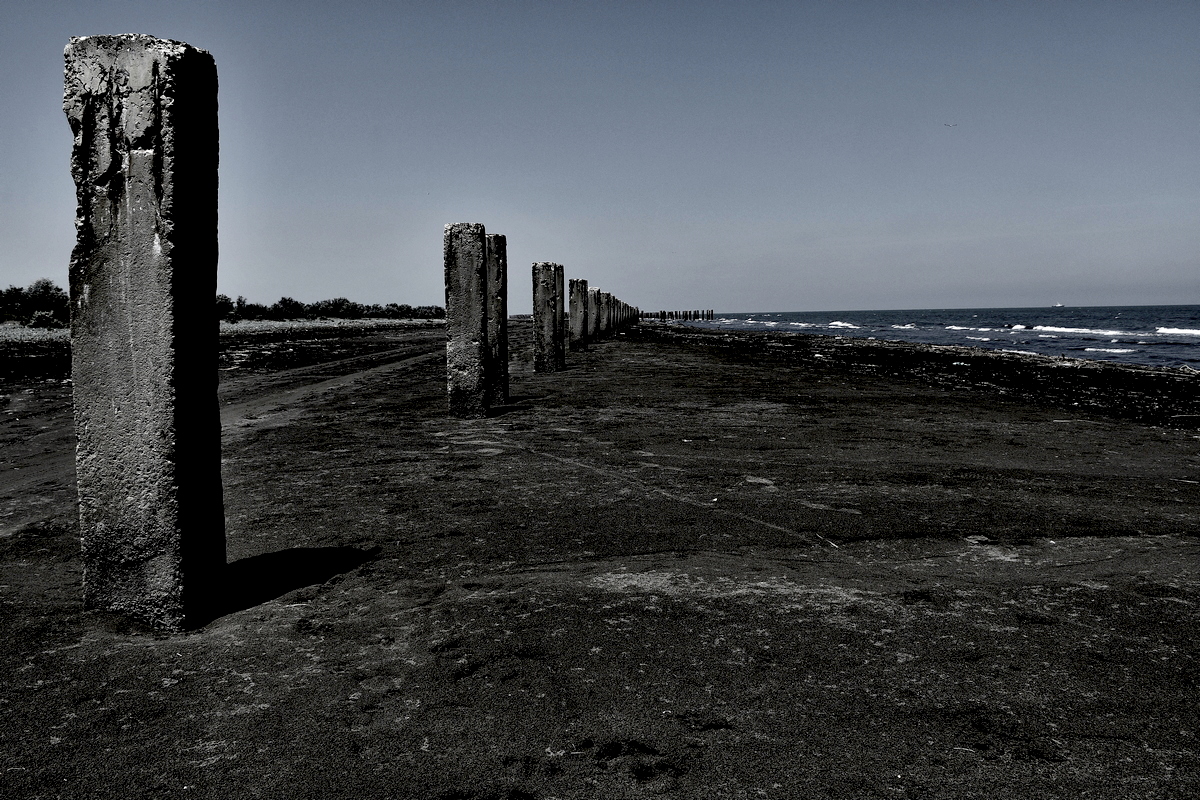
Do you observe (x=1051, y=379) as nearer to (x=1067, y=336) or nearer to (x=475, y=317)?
(x=475, y=317)

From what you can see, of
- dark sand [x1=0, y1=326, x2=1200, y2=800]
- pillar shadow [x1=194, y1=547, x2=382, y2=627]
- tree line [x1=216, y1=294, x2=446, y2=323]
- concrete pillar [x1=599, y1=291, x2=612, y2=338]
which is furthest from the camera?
tree line [x1=216, y1=294, x2=446, y2=323]

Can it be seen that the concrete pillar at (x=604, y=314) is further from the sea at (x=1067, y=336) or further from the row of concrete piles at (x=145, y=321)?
the row of concrete piles at (x=145, y=321)

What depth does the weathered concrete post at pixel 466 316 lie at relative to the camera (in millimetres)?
7746

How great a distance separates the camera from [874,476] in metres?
5.28

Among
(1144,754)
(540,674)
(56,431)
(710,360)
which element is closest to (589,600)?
(540,674)

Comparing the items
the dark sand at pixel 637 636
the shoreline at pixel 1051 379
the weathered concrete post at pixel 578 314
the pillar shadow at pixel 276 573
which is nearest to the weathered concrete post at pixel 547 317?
the shoreline at pixel 1051 379

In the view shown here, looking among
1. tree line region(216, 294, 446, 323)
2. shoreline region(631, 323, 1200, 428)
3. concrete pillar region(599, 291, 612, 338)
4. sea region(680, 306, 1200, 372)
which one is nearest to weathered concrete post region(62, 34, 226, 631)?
shoreline region(631, 323, 1200, 428)

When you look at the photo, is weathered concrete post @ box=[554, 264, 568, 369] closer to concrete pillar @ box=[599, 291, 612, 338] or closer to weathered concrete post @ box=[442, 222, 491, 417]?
weathered concrete post @ box=[442, 222, 491, 417]

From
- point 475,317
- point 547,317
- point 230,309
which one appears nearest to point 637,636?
point 475,317

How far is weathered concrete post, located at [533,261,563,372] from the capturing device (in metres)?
13.1

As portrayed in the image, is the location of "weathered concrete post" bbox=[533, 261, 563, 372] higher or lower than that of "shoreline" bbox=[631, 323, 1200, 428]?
higher

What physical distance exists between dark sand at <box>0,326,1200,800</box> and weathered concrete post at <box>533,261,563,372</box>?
735 cm

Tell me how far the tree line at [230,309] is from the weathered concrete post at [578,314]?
318 inches

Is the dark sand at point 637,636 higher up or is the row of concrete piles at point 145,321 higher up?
the row of concrete piles at point 145,321
